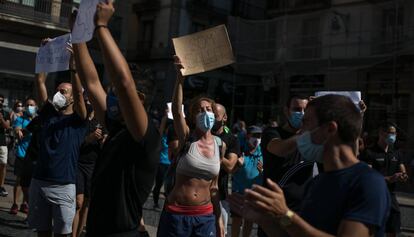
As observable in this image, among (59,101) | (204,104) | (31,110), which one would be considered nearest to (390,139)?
(204,104)

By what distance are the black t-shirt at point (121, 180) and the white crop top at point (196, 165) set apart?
46.1 inches

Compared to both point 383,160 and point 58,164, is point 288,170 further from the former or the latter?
point 383,160

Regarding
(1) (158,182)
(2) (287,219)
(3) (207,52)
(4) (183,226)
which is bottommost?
(1) (158,182)

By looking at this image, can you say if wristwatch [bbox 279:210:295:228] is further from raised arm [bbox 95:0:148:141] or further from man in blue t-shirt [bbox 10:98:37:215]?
man in blue t-shirt [bbox 10:98:37:215]

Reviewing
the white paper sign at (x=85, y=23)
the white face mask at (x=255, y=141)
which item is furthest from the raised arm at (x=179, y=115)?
the white face mask at (x=255, y=141)

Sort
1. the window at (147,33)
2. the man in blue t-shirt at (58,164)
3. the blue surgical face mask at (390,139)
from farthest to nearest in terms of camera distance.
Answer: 1. the window at (147,33)
2. the blue surgical face mask at (390,139)
3. the man in blue t-shirt at (58,164)

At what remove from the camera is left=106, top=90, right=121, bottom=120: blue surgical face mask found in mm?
2689

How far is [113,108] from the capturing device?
107 inches

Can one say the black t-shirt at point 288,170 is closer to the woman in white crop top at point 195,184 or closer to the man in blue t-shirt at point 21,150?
the woman in white crop top at point 195,184

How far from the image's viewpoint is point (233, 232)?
19.4ft

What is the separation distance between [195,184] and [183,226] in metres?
0.32

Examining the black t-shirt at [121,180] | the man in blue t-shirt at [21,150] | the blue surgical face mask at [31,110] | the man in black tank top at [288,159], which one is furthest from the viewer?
the blue surgical face mask at [31,110]

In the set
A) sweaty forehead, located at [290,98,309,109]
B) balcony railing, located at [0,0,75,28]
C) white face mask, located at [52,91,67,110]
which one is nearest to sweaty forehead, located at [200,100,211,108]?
sweaty forehead, located at [290,98,309,109]

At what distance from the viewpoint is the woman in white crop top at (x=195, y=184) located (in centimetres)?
377
